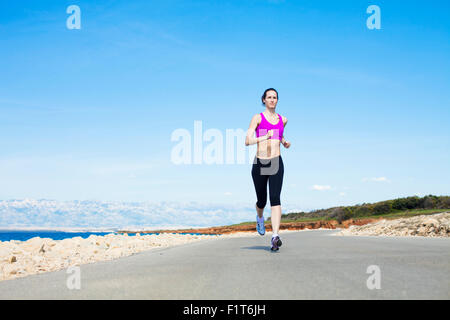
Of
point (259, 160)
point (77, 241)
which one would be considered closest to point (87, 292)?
point (259, 160)

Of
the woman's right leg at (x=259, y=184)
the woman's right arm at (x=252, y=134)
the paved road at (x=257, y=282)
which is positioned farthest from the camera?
the woman's right leg at (x=259, y=184)

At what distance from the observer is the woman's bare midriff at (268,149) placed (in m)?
7.31

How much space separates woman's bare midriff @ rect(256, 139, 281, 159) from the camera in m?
7.31

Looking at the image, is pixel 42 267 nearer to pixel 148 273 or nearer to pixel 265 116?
pixel 148 273

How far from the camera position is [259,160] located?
24.4 feet

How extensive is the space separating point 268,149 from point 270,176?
1.74ft

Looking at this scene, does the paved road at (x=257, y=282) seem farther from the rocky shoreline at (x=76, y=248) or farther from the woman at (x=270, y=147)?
the woman at (x=270, y=147)

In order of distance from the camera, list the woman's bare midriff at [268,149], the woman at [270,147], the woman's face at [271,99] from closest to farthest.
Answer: the woman at [270,147]
the woman's bare midriff at [268,149]
the woman's face at [271,99]

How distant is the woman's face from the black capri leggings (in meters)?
1.06

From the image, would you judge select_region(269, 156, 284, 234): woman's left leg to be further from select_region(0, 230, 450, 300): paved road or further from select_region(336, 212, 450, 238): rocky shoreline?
select_region(336, 212, 450, 238): rocky shoreline

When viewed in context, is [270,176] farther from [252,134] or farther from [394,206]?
[394,206]

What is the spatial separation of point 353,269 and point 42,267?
4779 mm

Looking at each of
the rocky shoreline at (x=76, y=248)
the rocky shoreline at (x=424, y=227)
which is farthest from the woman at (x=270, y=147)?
the rocky shoreline at (x=424, y=227)

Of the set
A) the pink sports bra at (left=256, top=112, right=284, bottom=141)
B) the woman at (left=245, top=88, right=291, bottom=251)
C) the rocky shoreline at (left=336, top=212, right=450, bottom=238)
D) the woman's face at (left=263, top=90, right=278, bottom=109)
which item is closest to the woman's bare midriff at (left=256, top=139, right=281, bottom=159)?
the woman at (left=245, top=88, right=291, bottom=251)
